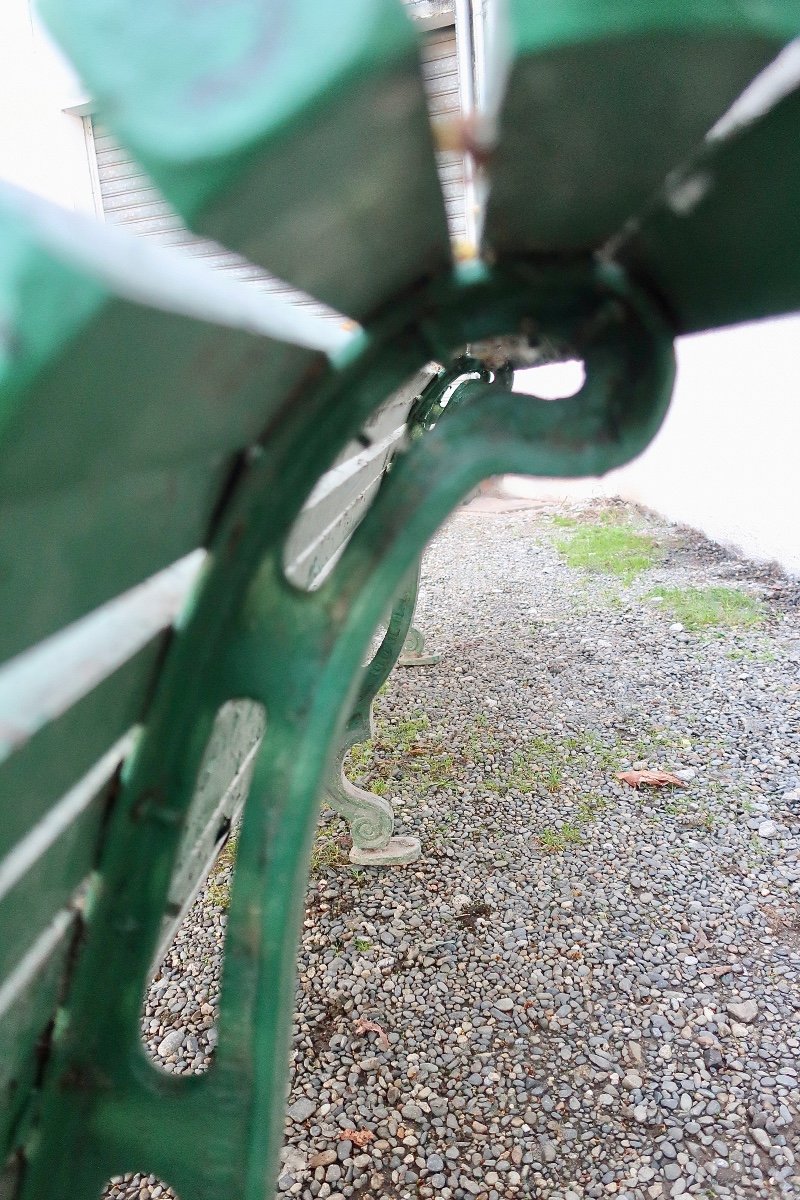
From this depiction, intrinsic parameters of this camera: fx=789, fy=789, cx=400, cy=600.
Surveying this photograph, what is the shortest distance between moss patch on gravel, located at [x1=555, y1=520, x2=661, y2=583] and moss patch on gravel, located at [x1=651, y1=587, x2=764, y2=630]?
0.58 m

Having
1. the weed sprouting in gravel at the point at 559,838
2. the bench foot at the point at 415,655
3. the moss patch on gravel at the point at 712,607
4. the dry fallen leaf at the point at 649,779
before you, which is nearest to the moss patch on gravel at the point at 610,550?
the moss patch on gravel at the point at 712,607

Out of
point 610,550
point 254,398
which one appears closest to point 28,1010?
point 254,398

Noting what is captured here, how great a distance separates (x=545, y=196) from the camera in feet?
1.93

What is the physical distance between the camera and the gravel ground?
198cm

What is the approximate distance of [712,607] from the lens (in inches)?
225

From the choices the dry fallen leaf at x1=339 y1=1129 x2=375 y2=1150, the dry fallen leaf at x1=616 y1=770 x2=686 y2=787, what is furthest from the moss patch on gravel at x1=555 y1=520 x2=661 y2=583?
the dry fallen leaf at x1=339 y1=1129 x2=375 y2=1150

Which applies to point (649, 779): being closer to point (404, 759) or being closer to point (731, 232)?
point (404, 759)

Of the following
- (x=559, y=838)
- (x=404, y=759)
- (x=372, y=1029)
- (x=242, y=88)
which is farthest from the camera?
(x=404, y=759)

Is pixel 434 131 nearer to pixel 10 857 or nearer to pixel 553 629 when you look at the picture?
pixel 10 857

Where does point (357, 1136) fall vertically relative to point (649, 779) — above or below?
below

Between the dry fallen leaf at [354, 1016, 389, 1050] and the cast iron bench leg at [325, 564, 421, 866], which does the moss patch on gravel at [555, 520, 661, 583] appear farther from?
the dry fallen leaf at [354, 1016, 389, 1050]

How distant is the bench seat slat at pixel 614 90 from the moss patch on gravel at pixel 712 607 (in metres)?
5.18

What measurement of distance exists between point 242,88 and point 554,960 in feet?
8.70

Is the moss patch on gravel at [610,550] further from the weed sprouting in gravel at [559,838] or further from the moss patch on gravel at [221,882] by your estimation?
the moss patch on gravel at [221,882]
